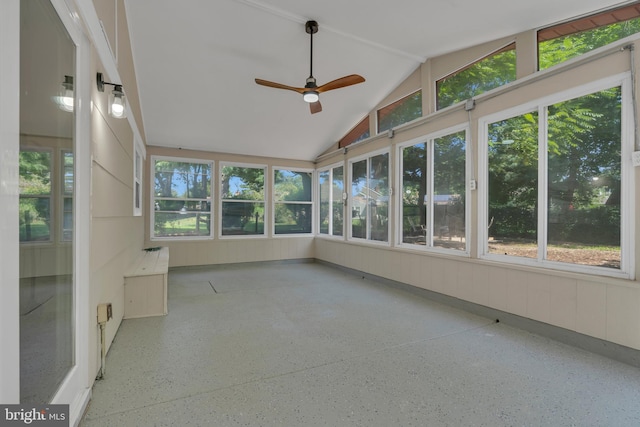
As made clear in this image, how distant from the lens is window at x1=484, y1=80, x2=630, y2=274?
2.56 m

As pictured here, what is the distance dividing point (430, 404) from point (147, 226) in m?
5.94

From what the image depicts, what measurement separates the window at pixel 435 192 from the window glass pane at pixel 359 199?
107 centimetres

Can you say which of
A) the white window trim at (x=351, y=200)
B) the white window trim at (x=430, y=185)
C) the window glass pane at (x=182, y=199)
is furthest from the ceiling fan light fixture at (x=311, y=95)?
the window glass pane at (x=182, y=199)

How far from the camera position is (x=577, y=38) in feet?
9.55

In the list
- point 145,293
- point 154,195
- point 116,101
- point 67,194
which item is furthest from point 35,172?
point 154,195

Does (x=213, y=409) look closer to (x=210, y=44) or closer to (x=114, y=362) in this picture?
(x=114, y=362)

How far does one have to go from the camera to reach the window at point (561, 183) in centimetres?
256

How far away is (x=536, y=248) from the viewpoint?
3.08m

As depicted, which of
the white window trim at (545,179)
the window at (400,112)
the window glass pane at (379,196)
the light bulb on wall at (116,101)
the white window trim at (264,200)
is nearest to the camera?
the light bulb on wall at (116,101)

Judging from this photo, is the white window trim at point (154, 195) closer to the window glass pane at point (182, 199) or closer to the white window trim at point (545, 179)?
the window glass pane at point (182, 199)

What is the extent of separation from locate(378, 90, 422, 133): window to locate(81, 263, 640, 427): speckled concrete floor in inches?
123

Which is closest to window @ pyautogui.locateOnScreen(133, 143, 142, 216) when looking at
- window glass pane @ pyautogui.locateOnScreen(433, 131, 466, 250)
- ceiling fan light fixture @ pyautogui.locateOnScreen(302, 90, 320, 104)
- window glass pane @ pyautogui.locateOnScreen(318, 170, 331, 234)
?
ceiling fan light fixture @ pyautogui.locateOnScreen(302, 90, 320, 104)

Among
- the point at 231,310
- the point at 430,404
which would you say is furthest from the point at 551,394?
the point at 231,310

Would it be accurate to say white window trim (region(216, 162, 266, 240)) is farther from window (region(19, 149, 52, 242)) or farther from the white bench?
window (region(19, 149, 52, 242))
